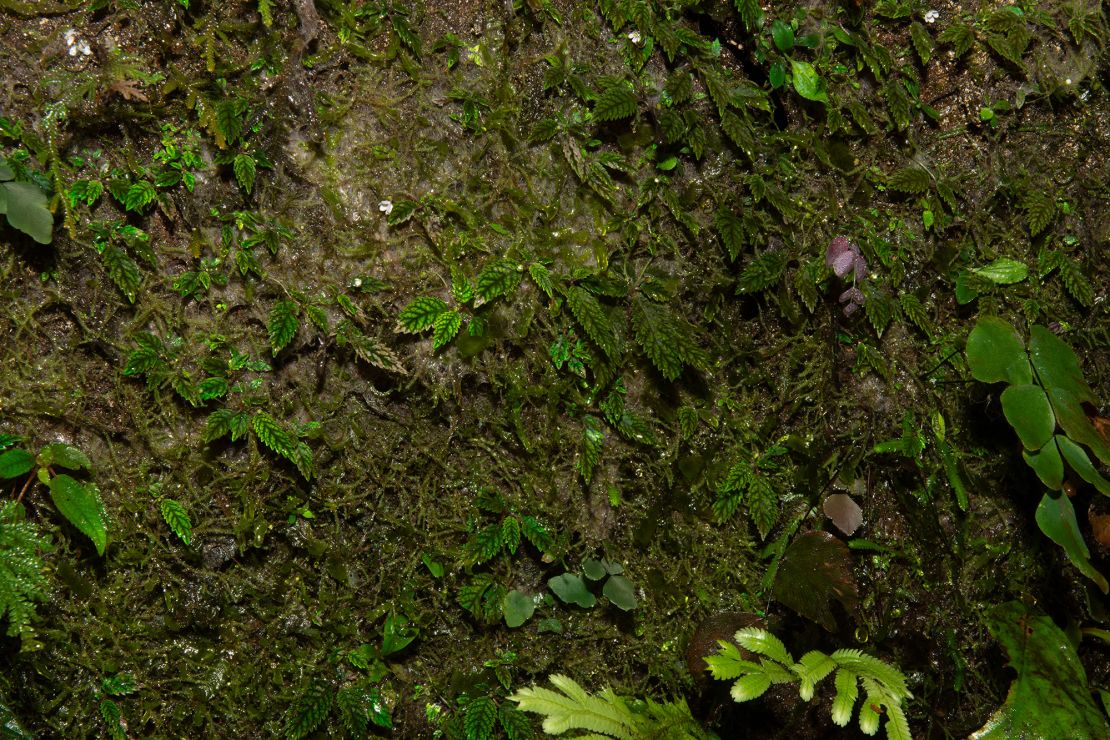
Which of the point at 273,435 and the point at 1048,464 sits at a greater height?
the point at 273,435

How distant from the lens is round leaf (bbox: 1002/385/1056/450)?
2168 mm

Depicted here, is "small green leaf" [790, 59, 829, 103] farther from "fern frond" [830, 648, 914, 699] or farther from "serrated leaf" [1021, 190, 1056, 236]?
"fern frond" [830, 648, 914, 699]

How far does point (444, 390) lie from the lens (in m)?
2.16

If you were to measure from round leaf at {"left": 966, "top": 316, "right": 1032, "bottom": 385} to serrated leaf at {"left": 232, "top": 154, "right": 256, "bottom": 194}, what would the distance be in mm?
2045

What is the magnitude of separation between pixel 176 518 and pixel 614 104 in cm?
163

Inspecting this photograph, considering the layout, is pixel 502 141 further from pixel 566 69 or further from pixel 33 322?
pixel 33 322

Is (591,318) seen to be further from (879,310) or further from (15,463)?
→ (15,463)

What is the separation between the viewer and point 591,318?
7.00ft

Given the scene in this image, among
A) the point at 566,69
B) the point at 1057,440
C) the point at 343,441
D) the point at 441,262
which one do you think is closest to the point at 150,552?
the point at 343,441

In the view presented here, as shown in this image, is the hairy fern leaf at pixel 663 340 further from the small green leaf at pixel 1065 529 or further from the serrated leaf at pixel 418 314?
the small green leaf at pixel 1065 529

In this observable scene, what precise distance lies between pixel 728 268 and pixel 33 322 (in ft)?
6.22

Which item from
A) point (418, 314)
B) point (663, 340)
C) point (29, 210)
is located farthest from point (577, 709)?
point (29, 210)

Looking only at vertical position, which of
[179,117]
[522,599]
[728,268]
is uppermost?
[179,117]

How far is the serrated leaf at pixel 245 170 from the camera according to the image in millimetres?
1991
